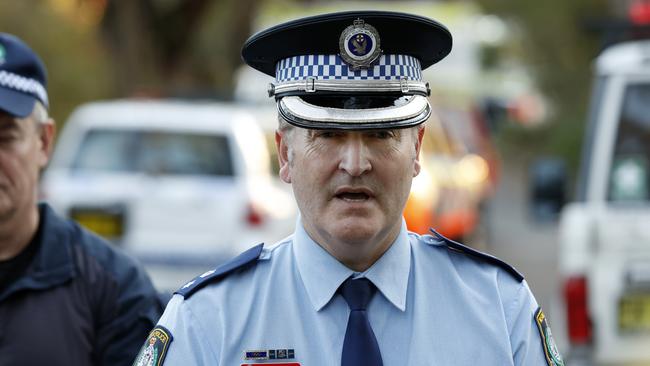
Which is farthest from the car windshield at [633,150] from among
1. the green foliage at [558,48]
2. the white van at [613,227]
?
the green foliage at [558,48]

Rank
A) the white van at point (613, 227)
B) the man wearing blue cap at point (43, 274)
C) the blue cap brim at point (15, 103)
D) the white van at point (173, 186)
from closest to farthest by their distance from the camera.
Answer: the man wearing blue cap at point (43, 274) < the blue cap brim at point (15, 103) < the white van at point (613, 227) < the white van at point (173, 186)

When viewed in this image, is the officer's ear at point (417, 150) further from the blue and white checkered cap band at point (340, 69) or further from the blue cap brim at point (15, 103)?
the blue cap brim at point (15, 103)

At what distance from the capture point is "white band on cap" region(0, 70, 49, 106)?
3609 millimetres

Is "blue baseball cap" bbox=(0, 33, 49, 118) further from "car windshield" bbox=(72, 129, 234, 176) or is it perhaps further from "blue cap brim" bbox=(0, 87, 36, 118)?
"car windshield" bbox=(72, 129, 234, 176)

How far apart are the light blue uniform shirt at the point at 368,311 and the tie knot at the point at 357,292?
0.05 feet

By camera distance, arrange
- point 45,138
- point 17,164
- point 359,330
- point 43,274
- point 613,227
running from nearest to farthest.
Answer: point 359,330
point 43,274
point 17,164
point 45,138
point 613,227

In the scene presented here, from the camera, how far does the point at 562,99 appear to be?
35906mm

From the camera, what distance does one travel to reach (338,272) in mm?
Answer: 2734

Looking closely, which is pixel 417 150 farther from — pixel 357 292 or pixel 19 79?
pixel 19 79

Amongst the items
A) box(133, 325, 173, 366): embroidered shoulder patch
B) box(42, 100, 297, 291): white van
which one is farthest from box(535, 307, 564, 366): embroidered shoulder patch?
box(42, 100, 297, 291): white van

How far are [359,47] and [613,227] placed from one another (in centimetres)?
370

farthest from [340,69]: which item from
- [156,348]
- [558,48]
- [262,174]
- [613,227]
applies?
[558,48]

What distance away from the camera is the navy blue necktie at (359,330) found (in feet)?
8.57

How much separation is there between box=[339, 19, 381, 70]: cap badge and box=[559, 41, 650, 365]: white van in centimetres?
364
